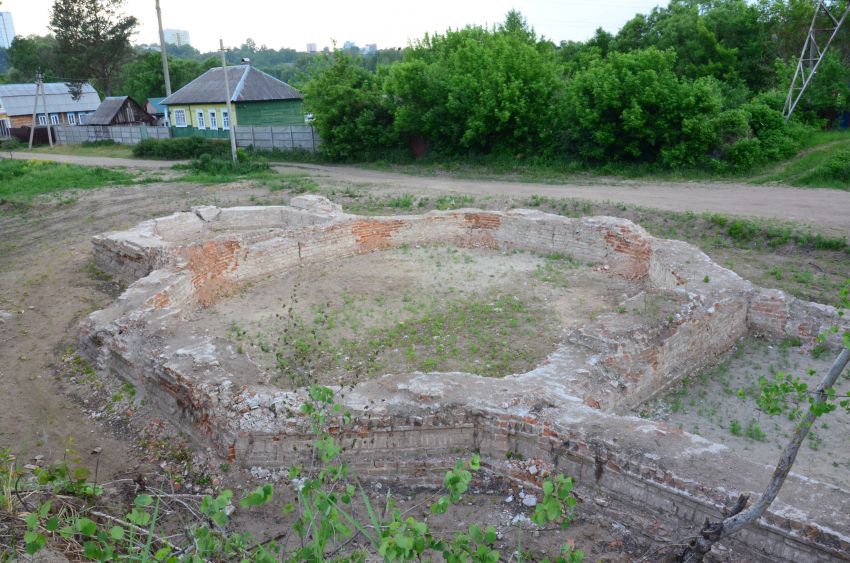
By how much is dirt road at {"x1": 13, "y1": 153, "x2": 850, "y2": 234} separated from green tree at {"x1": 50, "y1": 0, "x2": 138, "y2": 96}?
35.5 meters

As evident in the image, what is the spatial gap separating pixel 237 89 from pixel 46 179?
12.5m

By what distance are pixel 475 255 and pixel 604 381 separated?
5.90 meters

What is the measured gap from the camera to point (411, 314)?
30.0ft

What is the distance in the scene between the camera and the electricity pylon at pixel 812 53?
62.4 ft

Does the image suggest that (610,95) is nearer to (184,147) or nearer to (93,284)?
(93,284)

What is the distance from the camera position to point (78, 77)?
48750 millimetres

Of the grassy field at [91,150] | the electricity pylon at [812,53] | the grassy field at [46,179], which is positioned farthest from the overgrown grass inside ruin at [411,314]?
the grassy field at [91,150]

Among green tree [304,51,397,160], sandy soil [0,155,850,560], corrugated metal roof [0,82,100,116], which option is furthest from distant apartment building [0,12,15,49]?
sandy soil [0,155,850,560]

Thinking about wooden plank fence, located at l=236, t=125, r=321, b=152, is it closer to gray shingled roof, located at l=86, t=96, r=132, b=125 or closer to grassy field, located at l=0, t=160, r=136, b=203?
grassy field, located at l=0, t=160, r=136, b=203

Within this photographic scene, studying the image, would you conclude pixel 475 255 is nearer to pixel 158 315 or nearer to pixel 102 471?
pixel 158 315

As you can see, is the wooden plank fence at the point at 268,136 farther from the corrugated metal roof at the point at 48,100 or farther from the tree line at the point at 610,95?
the corrugated metal roof at the point at 48,100

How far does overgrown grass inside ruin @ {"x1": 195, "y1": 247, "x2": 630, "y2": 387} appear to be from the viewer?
7.59 meters

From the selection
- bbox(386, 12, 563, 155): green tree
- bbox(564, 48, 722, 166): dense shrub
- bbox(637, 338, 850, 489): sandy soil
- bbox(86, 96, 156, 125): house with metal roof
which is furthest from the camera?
bbox(86, 96, 156, 125): house with metal roof

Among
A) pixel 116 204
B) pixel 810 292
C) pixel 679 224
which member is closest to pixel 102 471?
pixel 810 292
